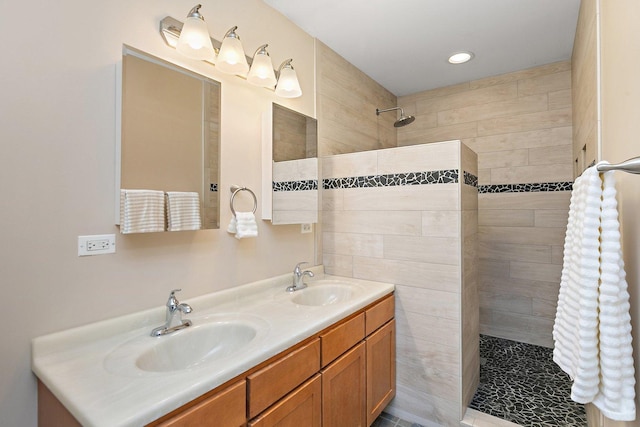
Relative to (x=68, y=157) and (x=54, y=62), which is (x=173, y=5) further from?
(x=68, y=157)

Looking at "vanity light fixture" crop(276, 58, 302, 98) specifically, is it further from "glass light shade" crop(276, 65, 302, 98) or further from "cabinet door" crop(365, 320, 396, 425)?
"cabinet door" crop(365, 320, 396, 425)

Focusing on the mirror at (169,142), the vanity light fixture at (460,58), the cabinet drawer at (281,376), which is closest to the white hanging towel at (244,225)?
the mirror at (169,142)

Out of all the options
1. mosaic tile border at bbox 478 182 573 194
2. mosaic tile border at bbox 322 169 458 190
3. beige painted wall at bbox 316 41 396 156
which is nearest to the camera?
mosaic tile border at bbox 322 169 458 190

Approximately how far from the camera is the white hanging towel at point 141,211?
129 centimetres

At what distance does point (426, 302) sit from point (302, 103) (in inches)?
62.9

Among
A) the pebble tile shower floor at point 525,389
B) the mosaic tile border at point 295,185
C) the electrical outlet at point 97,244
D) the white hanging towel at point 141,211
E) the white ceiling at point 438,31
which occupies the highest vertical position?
the white ceiling at point 438,31

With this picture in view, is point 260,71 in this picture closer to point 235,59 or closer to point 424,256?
point 235,59

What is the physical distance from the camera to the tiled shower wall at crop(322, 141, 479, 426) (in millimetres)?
1896

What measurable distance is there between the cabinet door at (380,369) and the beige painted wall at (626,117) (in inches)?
39.8

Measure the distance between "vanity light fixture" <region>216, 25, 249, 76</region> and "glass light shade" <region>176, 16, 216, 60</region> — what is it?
12 centimetres

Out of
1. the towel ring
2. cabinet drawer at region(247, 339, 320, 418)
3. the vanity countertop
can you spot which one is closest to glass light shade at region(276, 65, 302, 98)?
the towel ring

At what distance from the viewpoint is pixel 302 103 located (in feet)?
7.59

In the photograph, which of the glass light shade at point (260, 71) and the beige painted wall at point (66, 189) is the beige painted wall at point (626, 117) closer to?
the glass light shade at point (260, 71)

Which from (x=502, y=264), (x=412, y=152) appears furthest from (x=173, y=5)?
(x=502, y=264)
